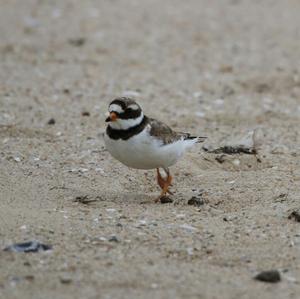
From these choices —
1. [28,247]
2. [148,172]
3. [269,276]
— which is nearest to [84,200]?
[148,172]

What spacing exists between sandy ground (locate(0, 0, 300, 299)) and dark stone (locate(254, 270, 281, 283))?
0.04m

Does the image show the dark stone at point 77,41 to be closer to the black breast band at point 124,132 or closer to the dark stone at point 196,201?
the black breast band at point 124,132

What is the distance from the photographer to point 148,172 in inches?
294

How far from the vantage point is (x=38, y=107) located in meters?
9.16

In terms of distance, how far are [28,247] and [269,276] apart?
1.56 metres

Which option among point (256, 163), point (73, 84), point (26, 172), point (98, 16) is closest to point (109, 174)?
point (26, 172)

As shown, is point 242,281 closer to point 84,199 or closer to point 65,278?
point 65,278

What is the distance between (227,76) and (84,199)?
4.48 m

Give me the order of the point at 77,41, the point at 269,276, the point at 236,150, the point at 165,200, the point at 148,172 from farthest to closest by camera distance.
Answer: the point at 77,41 < the point at 236,150 < the point at 148,172 < the point at 165,200 < the point at 269,276

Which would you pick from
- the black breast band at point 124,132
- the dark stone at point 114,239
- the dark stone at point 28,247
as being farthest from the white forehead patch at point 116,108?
the dark stone at point 28,247

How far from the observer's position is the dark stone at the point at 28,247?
535 centimetres

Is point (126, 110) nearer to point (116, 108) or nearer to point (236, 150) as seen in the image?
point (116, 108)

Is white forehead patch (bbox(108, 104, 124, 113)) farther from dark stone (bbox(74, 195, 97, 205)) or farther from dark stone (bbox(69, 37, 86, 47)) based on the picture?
dark stone (bbox(69, 37, 86, 47))

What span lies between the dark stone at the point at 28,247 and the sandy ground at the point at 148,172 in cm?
6
